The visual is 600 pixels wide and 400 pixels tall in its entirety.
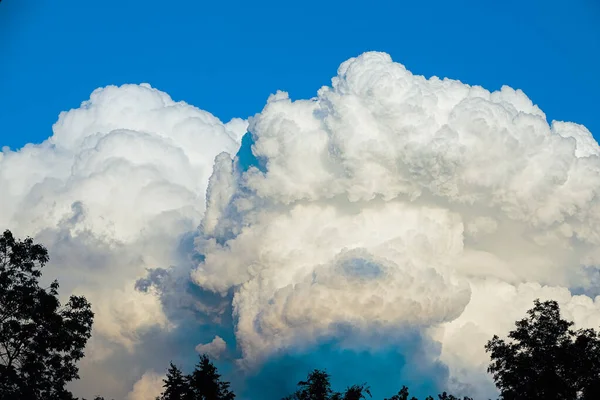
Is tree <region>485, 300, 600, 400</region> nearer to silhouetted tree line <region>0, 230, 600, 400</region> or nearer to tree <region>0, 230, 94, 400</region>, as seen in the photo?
silhouetted tree line <region>0, 230, 600, 400</region>

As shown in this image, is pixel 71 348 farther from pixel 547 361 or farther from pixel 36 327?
pixel 547 361

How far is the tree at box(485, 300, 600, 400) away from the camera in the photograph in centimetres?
8906

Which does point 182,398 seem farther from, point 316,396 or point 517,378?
point 517,378

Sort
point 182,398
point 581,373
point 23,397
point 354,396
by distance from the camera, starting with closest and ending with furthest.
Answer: point 23,397, point 581,373, point 182,398, point 354,396

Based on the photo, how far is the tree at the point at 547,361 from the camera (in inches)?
3506

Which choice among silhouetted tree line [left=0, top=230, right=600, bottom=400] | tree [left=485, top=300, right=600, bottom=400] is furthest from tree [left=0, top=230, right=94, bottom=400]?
tree [left=485, top=300, right=600, bottom=400]

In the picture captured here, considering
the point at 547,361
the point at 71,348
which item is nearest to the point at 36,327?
the point at 71,348

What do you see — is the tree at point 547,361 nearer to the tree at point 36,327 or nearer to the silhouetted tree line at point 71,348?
the silhouetted tree line at point 71,348

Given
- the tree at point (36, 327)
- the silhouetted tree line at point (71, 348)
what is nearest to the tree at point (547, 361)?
the silhouetted tree line at point (71, 348)

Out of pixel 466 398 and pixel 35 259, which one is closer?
pixel 35 259

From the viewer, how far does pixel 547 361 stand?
296 feet

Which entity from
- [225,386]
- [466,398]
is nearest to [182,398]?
[225,386]

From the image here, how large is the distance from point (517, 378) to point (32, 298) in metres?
45.2

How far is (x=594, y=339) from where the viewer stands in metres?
91.2
